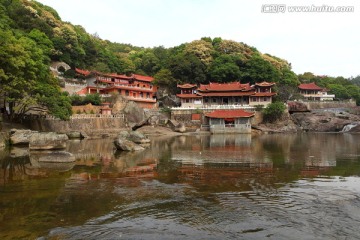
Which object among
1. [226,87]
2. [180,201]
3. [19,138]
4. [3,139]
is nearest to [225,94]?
[226,87]

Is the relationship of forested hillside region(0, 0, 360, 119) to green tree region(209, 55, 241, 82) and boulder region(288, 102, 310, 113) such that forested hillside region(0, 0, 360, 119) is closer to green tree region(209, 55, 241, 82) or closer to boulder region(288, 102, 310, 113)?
green tree region(209, 55, 241, 82)

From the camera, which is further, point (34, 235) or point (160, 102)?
point (160, 102)

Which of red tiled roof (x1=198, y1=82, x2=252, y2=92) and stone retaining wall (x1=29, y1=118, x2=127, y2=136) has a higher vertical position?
red tiled roof (x1=198, y1=82, x2=252, y2=92)

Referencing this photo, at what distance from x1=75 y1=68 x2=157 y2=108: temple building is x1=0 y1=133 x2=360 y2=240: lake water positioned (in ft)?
128

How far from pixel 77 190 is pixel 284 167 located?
36.9ft

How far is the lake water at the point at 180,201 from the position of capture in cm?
770

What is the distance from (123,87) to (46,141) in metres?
31.6

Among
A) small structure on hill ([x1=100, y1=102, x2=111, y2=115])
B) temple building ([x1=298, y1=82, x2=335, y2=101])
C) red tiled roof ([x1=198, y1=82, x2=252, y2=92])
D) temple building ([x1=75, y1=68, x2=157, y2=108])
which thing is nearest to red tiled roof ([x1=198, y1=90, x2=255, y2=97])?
red tiled roof ([x1=198, y1=82, x2=252, y2=92])

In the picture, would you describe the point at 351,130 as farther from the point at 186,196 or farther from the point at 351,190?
the point at 186,196

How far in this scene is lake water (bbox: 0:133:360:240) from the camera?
7.70 m

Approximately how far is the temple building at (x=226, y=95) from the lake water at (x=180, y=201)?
138ft

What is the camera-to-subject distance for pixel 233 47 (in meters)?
74.5

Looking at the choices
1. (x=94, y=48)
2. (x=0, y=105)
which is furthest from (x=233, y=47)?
(x=0, y=105)

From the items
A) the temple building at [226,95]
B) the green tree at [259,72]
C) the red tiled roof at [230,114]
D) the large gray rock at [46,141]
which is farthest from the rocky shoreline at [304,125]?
the large gray rock at [46,141]
